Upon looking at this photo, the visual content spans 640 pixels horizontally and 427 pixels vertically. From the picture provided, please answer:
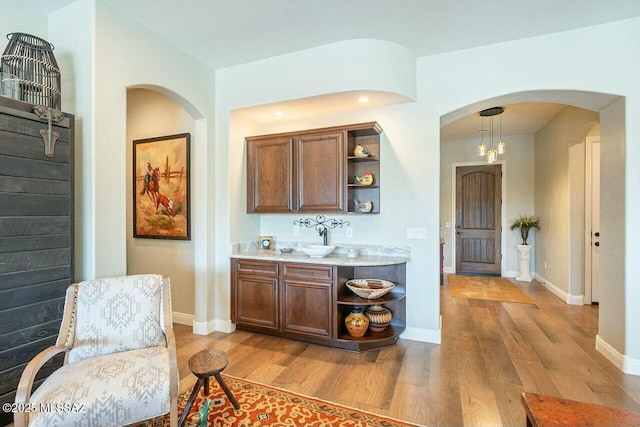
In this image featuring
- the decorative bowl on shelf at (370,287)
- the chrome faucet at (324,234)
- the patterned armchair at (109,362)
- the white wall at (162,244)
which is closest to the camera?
the patterned armchair at (109,362)

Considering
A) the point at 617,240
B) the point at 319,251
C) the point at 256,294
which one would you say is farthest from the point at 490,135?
the point at 256,294

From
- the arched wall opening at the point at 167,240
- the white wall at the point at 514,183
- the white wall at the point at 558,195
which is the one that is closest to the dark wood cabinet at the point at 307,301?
the arched wall opening at the point at 167,240

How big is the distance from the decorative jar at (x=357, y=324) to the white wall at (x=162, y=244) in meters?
1.98

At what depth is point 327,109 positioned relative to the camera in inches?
142

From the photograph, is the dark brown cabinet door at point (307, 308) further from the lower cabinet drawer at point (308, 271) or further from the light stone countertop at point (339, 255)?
the light stone countertop at point (339, 255)

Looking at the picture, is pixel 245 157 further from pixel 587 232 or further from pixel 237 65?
pixel 587 232

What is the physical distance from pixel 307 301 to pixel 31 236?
223 cm

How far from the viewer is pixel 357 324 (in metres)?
3.07

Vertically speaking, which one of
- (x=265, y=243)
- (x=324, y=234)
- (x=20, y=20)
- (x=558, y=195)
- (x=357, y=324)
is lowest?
(x=357, y=324)

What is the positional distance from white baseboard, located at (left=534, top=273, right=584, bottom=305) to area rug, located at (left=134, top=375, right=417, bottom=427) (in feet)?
13.5

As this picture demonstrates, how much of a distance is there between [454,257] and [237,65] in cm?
584

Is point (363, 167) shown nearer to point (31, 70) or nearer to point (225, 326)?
point (225, 326)

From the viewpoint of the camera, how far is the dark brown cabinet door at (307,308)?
10.2 feet

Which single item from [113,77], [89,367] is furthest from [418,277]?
[113,77]
